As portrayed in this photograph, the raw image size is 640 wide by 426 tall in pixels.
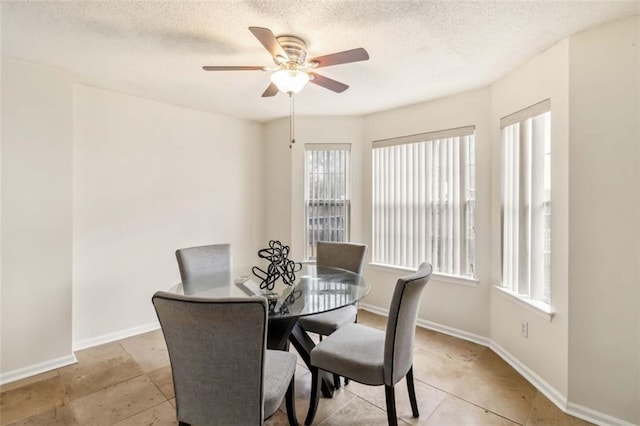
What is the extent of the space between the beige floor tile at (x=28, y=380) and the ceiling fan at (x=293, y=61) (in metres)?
2.72

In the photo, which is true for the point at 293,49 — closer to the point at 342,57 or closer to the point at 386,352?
the point at 342,57

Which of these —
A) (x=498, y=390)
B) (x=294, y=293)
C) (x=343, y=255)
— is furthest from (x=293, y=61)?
Answer: (x=498, y=390)

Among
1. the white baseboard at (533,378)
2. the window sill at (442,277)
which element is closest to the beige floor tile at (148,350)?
the window sill at (442,277)

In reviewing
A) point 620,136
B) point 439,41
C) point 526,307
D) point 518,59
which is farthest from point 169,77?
point 526,307

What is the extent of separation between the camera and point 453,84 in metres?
2.95

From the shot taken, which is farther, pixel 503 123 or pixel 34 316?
pixel 503 123

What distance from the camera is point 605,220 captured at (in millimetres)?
1965

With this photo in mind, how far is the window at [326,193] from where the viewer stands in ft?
13.4

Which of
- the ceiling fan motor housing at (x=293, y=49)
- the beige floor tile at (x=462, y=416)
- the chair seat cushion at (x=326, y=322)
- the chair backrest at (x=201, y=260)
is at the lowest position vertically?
the beige floor tile at (x=462, y=416)

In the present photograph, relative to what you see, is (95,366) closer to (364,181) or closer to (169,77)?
(169,77)

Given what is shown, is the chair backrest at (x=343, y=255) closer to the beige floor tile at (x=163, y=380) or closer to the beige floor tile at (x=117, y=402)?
the beige floor tile at (x=163, y=380)

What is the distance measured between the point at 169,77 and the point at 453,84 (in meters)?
2.62

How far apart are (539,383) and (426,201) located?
1.90 metres

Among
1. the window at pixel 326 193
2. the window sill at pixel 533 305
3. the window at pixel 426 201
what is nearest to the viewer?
the window sill at pixel 533 305
